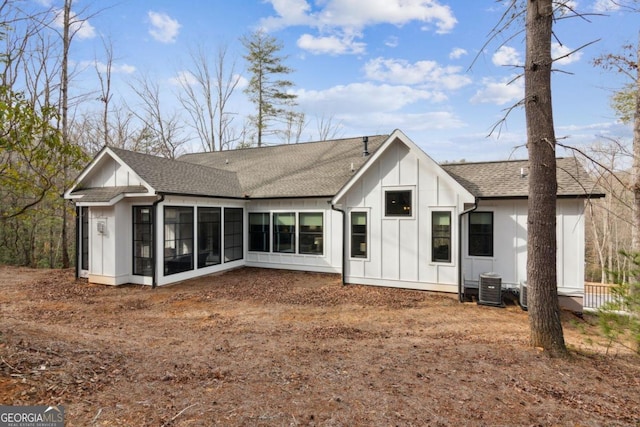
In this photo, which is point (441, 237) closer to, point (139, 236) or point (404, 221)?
point (404, 221)

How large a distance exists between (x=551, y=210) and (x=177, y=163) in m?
12.0

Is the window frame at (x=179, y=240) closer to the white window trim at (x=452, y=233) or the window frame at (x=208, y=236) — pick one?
the window frame at (x=208, y=236)

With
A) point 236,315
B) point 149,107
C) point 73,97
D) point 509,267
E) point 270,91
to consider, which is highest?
point 270,91

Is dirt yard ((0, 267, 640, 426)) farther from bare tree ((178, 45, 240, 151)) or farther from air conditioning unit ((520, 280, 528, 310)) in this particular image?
bare tree ((178, 45, 240, 151))

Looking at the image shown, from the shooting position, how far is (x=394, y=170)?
980 cm

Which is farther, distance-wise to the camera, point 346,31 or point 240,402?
point 346,31

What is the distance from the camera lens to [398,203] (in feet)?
32.1

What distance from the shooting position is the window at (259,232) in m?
13.0

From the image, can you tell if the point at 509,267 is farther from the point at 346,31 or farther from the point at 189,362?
the point at 346,31

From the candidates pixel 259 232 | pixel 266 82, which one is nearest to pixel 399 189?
pixel 259 232

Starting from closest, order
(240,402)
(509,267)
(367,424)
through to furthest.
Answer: (367,424)
(240,402)
(509,267)

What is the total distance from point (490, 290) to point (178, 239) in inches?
380

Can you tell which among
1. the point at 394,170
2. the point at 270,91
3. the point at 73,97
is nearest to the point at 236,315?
the point at 394,170

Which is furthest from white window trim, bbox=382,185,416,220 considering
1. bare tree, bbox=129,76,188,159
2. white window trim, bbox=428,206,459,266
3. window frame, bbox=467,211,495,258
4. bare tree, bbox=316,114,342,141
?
bare tree, bbox=129,76,188,159
